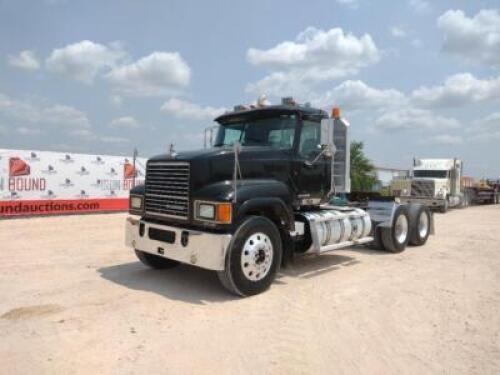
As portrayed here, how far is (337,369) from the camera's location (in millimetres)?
3861

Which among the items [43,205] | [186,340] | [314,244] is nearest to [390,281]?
[314,244]

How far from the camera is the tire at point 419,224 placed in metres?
10.4

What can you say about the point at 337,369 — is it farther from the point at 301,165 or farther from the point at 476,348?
the point at 301,165

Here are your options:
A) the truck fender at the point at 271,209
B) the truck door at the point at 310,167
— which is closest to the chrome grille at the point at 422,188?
the truck door at the point at 310,167

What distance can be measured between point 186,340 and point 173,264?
3.37m

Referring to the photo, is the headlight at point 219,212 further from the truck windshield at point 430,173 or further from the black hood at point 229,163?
the truck windshield at point 430,173

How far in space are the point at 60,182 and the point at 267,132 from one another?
12519 mm

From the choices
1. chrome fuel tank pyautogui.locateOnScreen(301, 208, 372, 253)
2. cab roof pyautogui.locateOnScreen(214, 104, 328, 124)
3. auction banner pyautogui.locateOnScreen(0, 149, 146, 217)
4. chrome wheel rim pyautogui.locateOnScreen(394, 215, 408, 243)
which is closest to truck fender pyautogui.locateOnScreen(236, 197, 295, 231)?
chrome fuel tank pyautogui.locateOnScreen(301, 208, 372, 253)

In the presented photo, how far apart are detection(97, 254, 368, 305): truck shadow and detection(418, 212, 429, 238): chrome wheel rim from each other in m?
2.82

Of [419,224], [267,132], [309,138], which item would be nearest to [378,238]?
[419,224]

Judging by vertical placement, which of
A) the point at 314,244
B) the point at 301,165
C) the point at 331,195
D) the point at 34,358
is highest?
the point at 301,165

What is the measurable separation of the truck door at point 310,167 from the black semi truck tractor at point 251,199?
0.7 inches

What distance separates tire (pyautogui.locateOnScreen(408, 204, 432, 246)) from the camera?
34.2 feet

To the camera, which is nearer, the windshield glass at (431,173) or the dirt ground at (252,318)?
the dirt ground at (252,318)
